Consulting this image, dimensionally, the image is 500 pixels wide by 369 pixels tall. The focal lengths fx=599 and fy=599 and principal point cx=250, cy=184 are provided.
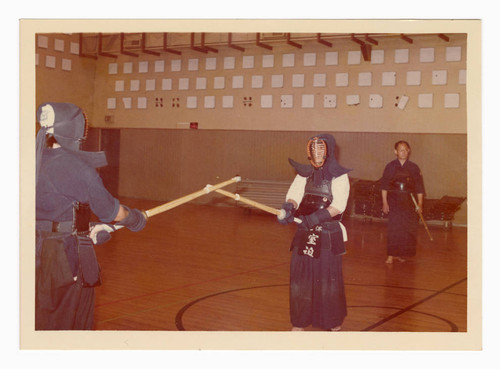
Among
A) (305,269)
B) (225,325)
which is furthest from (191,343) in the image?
(305,269)

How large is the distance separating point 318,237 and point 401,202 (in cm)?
411

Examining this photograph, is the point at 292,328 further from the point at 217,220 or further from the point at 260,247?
the point at 217,220

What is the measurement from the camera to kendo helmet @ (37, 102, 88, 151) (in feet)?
14.8

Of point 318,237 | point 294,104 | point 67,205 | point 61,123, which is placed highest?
point 294,104

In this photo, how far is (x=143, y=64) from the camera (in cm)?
1107

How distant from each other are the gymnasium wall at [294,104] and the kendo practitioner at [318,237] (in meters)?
5.61

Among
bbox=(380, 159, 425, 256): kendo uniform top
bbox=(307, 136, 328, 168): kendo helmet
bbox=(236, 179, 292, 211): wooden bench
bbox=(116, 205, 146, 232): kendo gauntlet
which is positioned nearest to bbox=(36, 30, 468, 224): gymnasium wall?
bbox=(236, 179, 292, 211): wooden bench

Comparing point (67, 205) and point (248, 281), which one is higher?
point (67, 205)

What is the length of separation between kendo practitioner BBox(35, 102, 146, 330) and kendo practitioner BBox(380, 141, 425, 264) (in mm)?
5151

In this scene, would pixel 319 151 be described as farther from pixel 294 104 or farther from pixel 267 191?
pixel 294 104

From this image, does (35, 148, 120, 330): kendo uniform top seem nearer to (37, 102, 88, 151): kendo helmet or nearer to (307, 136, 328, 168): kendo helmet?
(37, 102, 88, 151): kendo helmet

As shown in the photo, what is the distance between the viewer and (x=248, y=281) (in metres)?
7.95

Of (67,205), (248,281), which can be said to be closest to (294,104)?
(248,281)

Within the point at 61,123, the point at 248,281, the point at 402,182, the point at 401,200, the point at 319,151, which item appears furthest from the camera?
the point at 401,200
